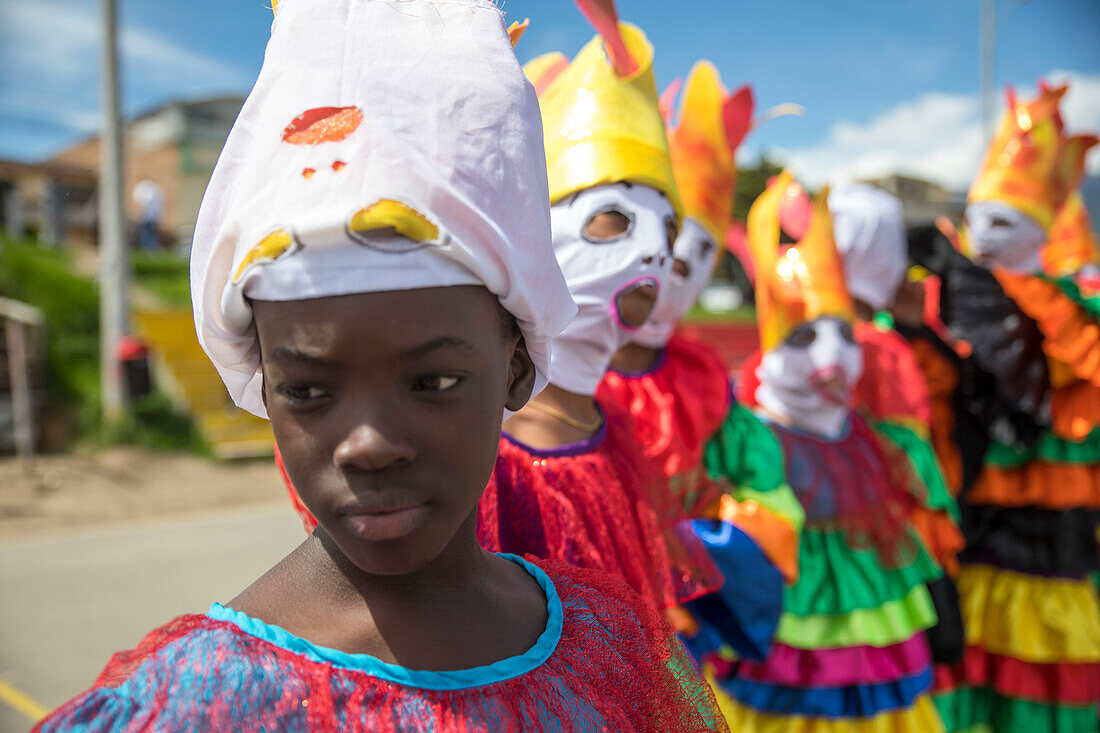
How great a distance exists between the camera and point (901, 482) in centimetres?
287

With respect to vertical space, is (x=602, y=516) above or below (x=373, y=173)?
below

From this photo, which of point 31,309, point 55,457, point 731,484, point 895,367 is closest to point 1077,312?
point 895,367

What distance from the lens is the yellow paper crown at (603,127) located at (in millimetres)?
1600

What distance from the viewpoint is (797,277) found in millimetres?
2615

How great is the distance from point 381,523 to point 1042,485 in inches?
140

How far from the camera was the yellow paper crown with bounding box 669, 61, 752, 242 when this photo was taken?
2246mm

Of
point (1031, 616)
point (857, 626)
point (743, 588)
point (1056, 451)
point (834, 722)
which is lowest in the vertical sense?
point (1031, 616)

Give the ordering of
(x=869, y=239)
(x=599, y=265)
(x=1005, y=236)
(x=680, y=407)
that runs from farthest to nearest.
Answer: (x=1005, y=236) < (x=869, y=239) < (x=680, y=407) < (x=599, y=265)

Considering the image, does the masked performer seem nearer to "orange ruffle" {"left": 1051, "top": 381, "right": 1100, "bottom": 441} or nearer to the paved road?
"orange ruffle" {"left": 1051, "top": 381, "right": 1100, "bottom": 441}

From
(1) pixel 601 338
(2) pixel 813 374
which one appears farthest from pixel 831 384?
(1) pixel 601 338

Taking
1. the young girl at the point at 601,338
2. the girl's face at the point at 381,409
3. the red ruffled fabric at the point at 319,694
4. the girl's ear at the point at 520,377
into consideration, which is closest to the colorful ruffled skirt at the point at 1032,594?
the young girl at the point at 601,338

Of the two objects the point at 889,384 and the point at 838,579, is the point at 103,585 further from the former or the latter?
the point at 889,384

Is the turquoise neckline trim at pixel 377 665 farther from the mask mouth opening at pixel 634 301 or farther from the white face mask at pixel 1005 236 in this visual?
the white face mask at pixel 1005 236

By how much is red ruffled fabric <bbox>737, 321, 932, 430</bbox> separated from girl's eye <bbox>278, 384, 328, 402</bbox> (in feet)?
7.76
